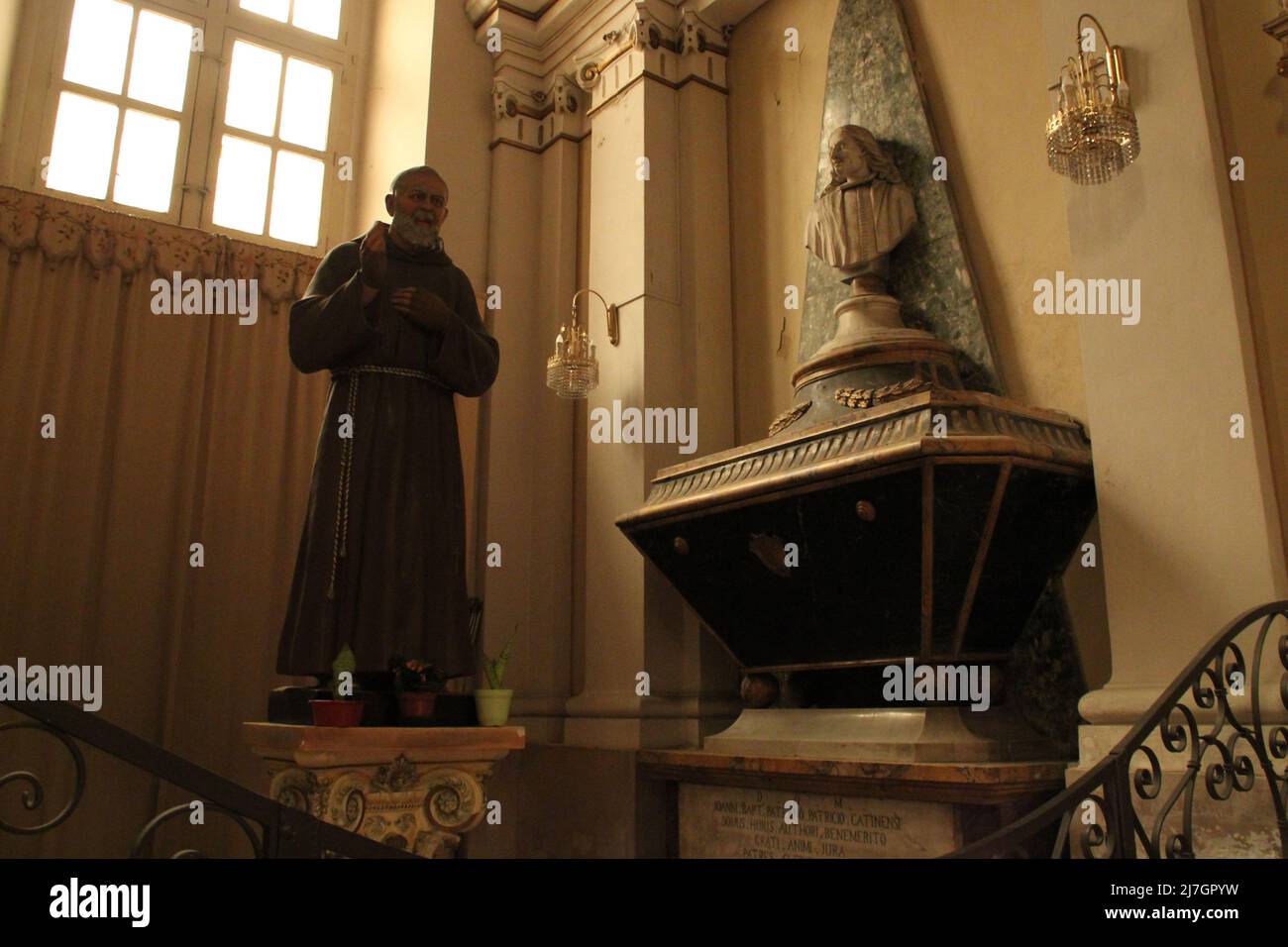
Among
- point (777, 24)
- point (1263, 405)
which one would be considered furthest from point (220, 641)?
point (1263, 405)

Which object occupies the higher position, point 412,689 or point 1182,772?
point 412,689

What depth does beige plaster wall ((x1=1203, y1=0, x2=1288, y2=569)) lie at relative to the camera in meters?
2.86

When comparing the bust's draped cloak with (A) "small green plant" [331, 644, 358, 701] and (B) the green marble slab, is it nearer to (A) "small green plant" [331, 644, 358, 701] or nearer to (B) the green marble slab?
(B) the green marble slab

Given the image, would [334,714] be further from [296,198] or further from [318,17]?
[318,17]

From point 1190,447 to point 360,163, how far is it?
5136 mm

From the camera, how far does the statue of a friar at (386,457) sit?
3.33 m

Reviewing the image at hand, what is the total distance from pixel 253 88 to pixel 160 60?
0.51 meters

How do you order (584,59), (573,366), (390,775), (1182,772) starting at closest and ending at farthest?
(1182,772) < (390,775) < (573,366) < (584,59)

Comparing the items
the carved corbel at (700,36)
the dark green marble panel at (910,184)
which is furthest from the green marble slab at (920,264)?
the carved corbel at (700,36)

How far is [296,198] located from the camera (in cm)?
620

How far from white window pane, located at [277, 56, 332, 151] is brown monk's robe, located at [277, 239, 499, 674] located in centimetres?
306

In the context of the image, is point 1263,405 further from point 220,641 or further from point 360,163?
point 360,163

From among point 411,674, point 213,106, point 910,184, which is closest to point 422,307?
point 411,674

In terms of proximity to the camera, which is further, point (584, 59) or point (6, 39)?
point (584, 59)
